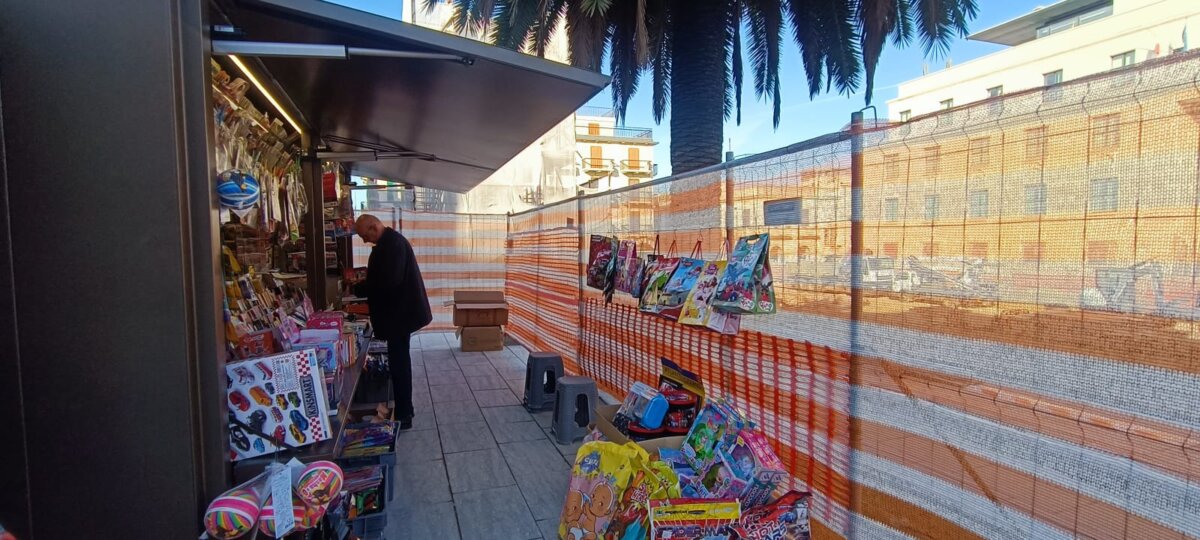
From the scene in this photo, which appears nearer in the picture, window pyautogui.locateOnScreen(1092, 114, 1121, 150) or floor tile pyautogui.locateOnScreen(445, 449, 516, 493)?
window pyautogui.locateOnScreen(1092, 114, 1121, 150)

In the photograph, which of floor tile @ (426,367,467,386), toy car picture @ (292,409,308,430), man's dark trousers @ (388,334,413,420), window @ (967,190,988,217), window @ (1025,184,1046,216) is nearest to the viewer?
window @ (1025,184,1046,216)

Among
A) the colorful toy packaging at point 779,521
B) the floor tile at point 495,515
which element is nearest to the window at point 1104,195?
the colorful toy packaging at point 779,521

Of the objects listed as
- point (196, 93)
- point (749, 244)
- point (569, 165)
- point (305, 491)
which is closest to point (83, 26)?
point (196, 93)

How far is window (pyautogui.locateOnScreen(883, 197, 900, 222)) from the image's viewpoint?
2.11 meters

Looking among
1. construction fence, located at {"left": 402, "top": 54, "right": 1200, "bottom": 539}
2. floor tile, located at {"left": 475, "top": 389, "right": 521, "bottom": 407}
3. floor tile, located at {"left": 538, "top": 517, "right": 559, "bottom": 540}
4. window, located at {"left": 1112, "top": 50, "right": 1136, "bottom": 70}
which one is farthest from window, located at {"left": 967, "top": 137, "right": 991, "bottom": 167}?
window, located at {"left": 1112, "top": 50, "right": 1136, "bottom": 70}

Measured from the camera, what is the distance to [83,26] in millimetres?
1570

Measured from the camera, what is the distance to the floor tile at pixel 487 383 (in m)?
6.00

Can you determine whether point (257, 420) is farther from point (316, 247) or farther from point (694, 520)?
point (316, 247)

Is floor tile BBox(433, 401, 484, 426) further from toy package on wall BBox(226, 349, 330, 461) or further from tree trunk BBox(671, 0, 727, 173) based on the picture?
tree trunk BBox(671, 0, 727, 173)

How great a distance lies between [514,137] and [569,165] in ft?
63.0

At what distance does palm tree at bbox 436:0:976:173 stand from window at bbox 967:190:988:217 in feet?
15.6

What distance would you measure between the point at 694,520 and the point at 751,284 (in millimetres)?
1000

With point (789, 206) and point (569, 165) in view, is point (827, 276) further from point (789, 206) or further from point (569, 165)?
point (569, 165)

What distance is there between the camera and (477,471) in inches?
151
